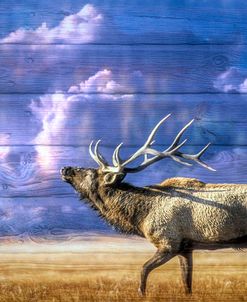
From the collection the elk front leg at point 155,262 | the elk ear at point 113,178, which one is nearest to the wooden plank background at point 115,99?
the elk ear at point 113,178

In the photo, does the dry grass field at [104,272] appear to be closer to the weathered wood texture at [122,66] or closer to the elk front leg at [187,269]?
the elk front leg at [187,269]

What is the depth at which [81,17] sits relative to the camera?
205 inches

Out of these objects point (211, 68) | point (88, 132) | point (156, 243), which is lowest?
point (156, 243)

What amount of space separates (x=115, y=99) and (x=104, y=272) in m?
1.01

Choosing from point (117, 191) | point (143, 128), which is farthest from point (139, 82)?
point (117, 191)

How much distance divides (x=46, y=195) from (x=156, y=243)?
0.70 meters

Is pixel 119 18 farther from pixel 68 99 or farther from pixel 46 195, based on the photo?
pixel 46 195

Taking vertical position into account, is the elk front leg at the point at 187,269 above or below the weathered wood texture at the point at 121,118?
below

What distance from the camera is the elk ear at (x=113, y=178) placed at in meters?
5.12

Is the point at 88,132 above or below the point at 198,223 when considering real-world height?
above

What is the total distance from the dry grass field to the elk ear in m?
0.33

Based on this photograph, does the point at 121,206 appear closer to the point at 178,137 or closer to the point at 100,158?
the point at 100,158

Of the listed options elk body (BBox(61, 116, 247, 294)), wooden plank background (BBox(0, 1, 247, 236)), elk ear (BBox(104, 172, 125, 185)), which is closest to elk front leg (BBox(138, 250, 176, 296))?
elk body (BBox(61, 116, 247, 294))

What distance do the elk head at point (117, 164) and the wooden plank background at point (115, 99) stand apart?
0.06 metres
